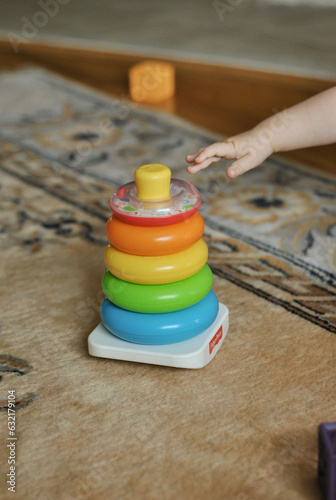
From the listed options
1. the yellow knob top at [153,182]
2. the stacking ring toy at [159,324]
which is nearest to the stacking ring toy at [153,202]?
the yellow knob top at [153,182]

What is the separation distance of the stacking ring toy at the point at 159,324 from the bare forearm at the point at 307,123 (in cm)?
31

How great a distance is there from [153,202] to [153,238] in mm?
48

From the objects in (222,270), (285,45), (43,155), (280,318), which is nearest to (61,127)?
(43,155)

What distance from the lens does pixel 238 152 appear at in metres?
0.86

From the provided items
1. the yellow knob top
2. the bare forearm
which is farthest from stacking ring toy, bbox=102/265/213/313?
the bare forearm

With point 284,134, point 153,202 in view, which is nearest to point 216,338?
point 153,202

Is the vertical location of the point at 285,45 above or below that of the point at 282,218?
above

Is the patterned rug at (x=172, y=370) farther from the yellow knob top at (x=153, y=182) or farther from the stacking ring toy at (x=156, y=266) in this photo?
the yellow knob top at (x=153, y=182)

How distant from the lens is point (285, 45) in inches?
72.5

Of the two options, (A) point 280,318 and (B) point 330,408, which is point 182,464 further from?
(A) point 280,318

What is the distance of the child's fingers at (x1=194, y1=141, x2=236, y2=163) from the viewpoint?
804 mm

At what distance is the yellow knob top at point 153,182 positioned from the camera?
29.0 inches

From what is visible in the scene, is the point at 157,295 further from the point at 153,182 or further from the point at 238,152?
the point at 238,152

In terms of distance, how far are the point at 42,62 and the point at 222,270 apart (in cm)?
182
